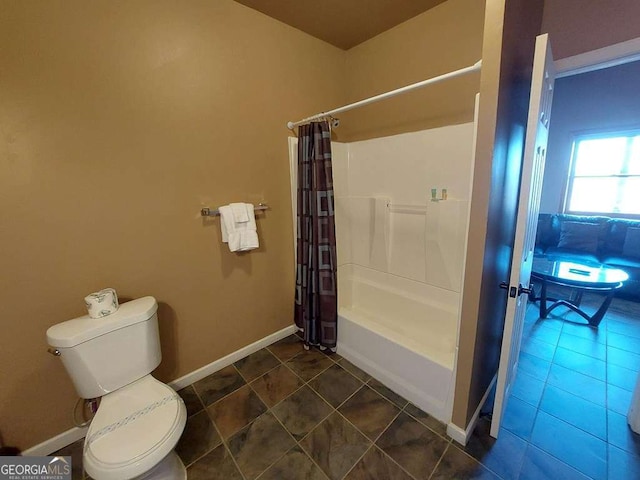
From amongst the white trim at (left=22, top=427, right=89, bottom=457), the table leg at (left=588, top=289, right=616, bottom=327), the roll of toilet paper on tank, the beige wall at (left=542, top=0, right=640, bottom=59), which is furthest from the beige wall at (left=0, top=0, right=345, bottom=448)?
the table leg at (left=588, top=289, right=616, bottom=327)

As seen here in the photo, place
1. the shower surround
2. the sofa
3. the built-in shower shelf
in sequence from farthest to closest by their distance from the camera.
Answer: the sofa → the built-in shower shelf → the shower surround

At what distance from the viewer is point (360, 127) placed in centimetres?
244

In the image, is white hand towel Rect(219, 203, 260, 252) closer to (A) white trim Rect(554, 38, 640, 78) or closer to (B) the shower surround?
(B) the shower surround

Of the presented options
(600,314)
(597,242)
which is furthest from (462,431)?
(597,242)

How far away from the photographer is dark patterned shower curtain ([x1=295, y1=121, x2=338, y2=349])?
1.91 meters

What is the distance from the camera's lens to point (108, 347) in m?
1.29

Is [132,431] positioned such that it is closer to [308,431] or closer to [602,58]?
[308,431]

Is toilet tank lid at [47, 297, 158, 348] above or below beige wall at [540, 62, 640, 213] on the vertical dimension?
below

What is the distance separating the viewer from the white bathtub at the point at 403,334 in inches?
60.8

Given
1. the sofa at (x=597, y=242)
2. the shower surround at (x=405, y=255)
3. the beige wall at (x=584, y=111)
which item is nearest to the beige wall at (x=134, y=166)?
the shower surround at (x=405, y=255)

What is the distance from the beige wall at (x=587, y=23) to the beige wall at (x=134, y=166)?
162 centimetres

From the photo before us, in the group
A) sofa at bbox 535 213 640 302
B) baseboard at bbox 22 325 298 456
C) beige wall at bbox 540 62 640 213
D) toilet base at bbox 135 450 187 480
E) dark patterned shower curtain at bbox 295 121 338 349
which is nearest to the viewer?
toilet base at bbox 135 450 187 480

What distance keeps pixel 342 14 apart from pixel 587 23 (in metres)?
1.46

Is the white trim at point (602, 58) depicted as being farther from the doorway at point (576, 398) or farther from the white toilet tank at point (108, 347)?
the white toilet tank at point (108, 347)
